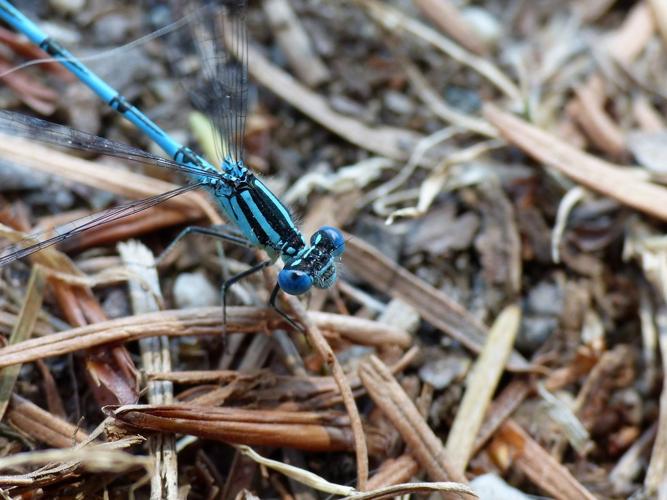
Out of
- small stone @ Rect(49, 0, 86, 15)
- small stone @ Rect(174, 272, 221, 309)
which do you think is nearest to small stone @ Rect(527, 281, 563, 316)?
small stone @ Rect(174, 272, 221, 309)

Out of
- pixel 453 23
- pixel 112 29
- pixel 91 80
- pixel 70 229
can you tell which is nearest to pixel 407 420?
pixel 70 229

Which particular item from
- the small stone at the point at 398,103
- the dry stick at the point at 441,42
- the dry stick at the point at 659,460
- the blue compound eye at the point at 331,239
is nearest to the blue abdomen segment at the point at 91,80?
the blue compound eye at the point at 331,239

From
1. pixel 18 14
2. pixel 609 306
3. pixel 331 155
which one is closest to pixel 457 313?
pixel 609 306

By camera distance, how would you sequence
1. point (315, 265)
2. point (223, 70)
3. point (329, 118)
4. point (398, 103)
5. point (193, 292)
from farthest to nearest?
point (398, 103)
point (329, 118)
point (223, 70)
point (193, 292)
point (315, 265)

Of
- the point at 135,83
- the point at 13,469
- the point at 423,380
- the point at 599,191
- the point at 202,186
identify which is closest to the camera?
the point at 13,469

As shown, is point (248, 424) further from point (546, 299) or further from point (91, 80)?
point (91, 80)

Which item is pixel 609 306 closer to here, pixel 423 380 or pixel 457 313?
pixel 457 313

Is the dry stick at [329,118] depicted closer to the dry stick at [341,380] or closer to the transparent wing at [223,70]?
the transparent wing at [223,70]
